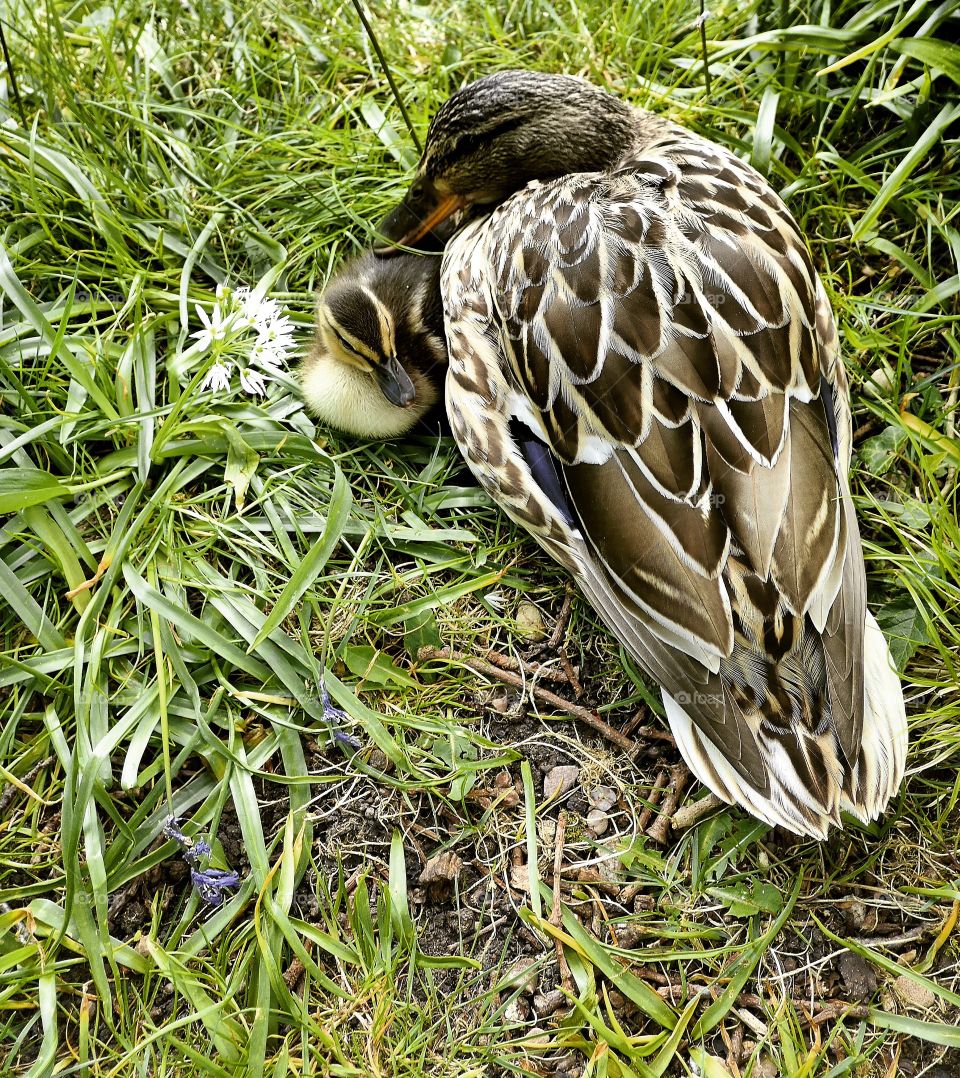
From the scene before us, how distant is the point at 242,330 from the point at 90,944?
146 centimetres

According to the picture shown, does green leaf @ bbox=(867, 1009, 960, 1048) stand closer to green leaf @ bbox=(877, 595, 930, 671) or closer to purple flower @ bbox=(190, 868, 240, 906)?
green leaf @ bbox=(877, 595, 930, 671)

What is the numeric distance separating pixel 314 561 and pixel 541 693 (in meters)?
0.59

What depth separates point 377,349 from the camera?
2.57 metres

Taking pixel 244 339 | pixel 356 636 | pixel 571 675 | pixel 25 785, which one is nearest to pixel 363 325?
pixel 244 339

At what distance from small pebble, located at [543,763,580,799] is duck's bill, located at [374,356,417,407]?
0.92m

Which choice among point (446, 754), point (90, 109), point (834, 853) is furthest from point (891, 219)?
point (90, 109)

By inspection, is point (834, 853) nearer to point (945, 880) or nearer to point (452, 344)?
point (945, 880)

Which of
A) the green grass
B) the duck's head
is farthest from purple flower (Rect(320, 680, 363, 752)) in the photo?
the duck's head

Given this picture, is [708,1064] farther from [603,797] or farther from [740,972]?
A: [603,797]

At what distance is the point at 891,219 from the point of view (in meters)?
2.77

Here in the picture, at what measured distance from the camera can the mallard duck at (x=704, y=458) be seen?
211cm

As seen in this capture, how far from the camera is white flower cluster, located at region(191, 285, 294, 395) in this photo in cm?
268

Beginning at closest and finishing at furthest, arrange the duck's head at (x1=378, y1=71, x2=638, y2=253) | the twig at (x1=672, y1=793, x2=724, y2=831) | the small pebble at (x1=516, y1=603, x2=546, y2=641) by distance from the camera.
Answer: the twig at (x1=672, y1=793, x2=724, y2=831)
the small pebble at (x1=516, y1=603, x2=546, y2=641)
the duck's head at (x1=378, y1=71, x2=638, y2=253)

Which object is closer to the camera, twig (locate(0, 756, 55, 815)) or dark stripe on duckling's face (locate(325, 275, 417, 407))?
twig (locate(0, 756, 55, 815))
